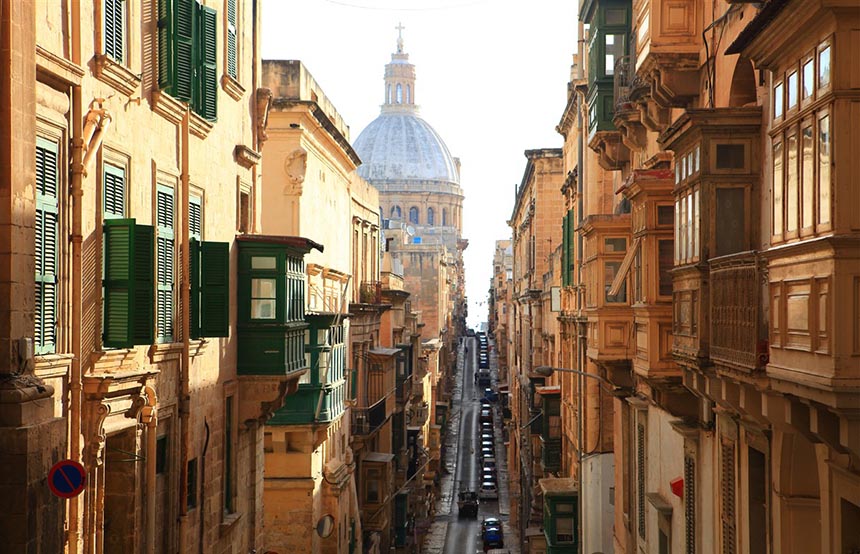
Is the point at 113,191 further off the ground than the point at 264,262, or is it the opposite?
the point at 113,191

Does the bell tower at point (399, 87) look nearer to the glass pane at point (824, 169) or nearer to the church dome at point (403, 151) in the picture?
the church dome at point (403, 151)

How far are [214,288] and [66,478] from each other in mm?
6941

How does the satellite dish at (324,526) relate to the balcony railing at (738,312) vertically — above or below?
below

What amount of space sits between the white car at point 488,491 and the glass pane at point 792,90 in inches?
2422

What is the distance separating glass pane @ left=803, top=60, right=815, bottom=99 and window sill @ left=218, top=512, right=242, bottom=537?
12.1 m

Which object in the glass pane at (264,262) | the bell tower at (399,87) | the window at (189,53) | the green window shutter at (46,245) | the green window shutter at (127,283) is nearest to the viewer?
the green window shutter at (46,245)

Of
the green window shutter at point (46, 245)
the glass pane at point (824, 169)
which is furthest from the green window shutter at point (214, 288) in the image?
the glass pane at point (824, 169)

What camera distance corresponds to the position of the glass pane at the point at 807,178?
369 inches

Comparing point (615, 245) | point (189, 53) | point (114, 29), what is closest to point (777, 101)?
point (114, 29)

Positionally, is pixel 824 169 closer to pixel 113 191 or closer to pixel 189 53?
pixel 113 191

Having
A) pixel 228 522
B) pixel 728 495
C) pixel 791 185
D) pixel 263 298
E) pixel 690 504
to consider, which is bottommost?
pixel 228 522

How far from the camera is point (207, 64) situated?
17250 mm

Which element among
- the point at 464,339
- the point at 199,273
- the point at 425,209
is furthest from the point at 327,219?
the point at 464,339

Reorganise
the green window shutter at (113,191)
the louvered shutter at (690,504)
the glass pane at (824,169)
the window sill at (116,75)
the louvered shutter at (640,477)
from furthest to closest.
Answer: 1. the louvered shutter at (640,477)
2. the louvered shutter at (690,504)
3. the green window shutter at (113,191)
4. the window sill at (116,75)
5. the glass pane at (824,169)
